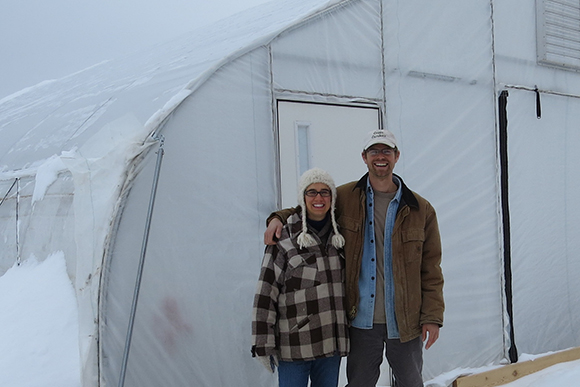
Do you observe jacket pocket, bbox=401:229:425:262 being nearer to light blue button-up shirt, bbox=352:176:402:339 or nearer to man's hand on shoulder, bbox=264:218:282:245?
light blue button-up shirt, bbox=352:176:402:339

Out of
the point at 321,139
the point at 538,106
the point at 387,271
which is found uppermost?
the point at 538,106

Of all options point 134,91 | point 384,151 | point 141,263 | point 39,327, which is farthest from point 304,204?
point 134,91

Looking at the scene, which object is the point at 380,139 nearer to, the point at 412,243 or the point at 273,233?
the point at 412,243

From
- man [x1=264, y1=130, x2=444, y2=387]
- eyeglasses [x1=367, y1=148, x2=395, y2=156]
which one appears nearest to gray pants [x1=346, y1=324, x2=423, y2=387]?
man [x1=264, y1=130, x2=444, y2=387]

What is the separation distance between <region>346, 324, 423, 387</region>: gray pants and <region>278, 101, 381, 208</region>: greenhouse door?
1.23 m

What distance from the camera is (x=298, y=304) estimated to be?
286 centimetres

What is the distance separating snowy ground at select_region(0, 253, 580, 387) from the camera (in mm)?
3514

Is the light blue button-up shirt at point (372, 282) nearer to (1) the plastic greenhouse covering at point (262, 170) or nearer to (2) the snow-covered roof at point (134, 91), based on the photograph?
(1) the plastic greenhouse covering at point (262, 170)

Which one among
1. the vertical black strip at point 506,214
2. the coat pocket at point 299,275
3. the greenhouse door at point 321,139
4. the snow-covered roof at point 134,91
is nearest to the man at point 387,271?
the coat pocket at point 299,275

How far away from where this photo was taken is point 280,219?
3.03 metres

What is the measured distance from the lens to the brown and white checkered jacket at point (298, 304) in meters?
2.83

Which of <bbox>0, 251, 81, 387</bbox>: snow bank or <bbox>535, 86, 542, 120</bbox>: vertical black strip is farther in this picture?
<bbox>535, 86, 542, 120</bbox>: vertical black strip

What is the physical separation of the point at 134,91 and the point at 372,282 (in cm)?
231

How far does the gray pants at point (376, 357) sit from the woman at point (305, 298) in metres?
0.11
